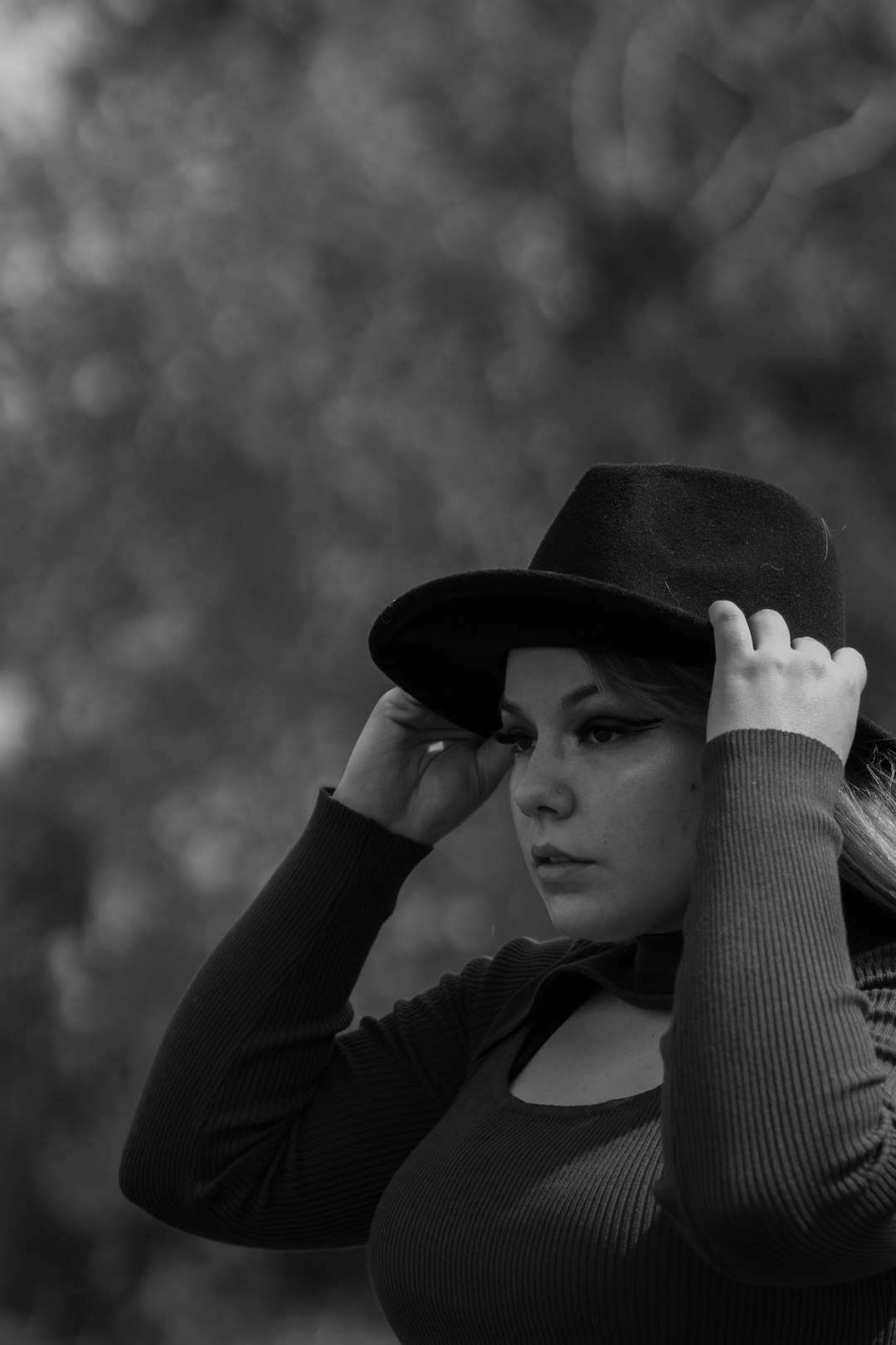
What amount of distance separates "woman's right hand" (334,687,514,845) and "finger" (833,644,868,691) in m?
0.50

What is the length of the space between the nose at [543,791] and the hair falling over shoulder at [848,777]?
0.28 ft

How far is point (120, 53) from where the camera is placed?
15.6ft

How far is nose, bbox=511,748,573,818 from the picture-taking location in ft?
4.33

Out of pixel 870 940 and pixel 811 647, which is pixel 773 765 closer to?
pixel 811 647

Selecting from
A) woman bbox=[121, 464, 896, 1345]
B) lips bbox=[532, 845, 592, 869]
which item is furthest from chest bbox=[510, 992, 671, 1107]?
lips bbox=[532, 845, 592, 869]

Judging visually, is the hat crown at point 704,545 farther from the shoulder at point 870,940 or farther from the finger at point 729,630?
the shoulder at point 870,940

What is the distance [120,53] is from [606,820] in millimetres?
4141

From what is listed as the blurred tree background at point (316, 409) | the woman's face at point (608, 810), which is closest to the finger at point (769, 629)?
the woman's face at point (608, 810)

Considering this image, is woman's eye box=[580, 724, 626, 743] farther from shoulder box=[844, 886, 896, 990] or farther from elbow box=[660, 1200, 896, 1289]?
elbow box=[660, 1200, 896, 1289]

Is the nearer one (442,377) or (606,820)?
(606,820)

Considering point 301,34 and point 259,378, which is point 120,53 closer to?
point 301,34

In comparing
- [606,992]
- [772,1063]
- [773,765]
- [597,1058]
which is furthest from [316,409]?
[772,1063]

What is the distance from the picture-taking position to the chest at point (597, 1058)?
1294 mm

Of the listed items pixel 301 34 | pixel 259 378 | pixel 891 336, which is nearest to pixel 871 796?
pixel 891 336
